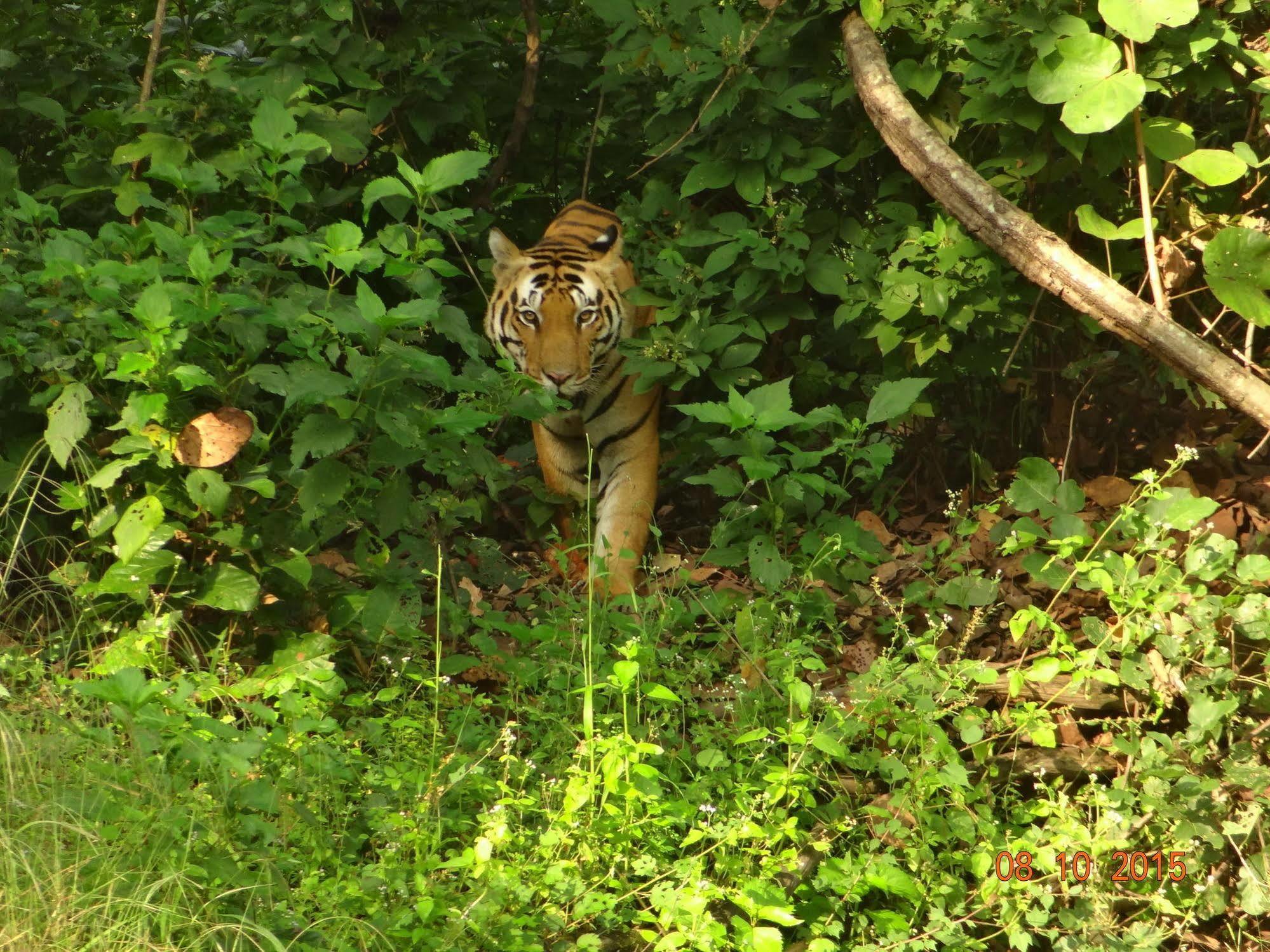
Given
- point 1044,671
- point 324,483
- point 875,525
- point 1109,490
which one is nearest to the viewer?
point 1044,671

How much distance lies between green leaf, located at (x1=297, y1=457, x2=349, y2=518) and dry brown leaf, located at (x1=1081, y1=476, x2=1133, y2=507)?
228cm

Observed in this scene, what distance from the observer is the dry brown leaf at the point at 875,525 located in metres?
4.55

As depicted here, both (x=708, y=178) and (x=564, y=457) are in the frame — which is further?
(x=564, y=457)

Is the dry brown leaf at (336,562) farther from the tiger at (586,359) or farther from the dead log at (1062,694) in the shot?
the dead log at (1062,694)

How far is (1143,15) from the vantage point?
3.30m

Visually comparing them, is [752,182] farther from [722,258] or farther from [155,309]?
[155,309]

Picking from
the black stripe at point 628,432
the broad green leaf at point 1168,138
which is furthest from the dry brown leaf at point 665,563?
the broad green leaf at point 1168,138

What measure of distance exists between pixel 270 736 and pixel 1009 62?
2.50m

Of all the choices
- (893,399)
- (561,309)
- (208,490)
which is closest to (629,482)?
(561,309)

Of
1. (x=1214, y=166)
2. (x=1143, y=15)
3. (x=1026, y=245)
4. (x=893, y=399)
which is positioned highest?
(x=1143, y=15)

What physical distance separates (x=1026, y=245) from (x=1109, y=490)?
37.0 inches

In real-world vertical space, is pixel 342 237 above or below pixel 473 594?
above
